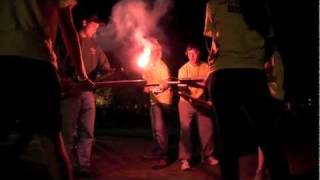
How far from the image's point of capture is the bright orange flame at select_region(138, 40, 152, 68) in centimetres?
856

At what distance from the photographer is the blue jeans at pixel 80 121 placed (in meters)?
6.66

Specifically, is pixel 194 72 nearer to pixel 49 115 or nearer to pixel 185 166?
pixel 185 166

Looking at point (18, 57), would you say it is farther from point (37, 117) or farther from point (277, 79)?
point (277, 79)

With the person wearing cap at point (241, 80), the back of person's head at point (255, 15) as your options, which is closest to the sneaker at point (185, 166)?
the person wearing cap at point (241, 80)

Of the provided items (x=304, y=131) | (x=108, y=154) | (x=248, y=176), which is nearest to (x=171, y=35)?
(x=304, y=131)

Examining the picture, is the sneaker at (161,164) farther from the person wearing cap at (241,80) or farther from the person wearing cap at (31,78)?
the person wearing cap at (31,78)

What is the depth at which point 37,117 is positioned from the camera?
341cm

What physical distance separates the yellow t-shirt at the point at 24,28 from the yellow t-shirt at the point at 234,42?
1505mm

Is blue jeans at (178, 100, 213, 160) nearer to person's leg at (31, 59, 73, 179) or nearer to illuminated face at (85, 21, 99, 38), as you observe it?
illuminated face at (85, 21, 99, 38)

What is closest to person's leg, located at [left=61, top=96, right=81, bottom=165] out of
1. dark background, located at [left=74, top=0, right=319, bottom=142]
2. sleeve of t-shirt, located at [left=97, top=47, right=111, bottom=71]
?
sleeve of t-shirt, located at [left=97, top=47, right=111, bottom=71]

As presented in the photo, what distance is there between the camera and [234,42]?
13.6 feet

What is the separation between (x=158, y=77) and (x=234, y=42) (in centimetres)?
423

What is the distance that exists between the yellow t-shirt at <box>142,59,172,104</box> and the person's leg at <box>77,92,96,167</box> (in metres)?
1.56

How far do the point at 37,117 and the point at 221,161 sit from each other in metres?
1.61
